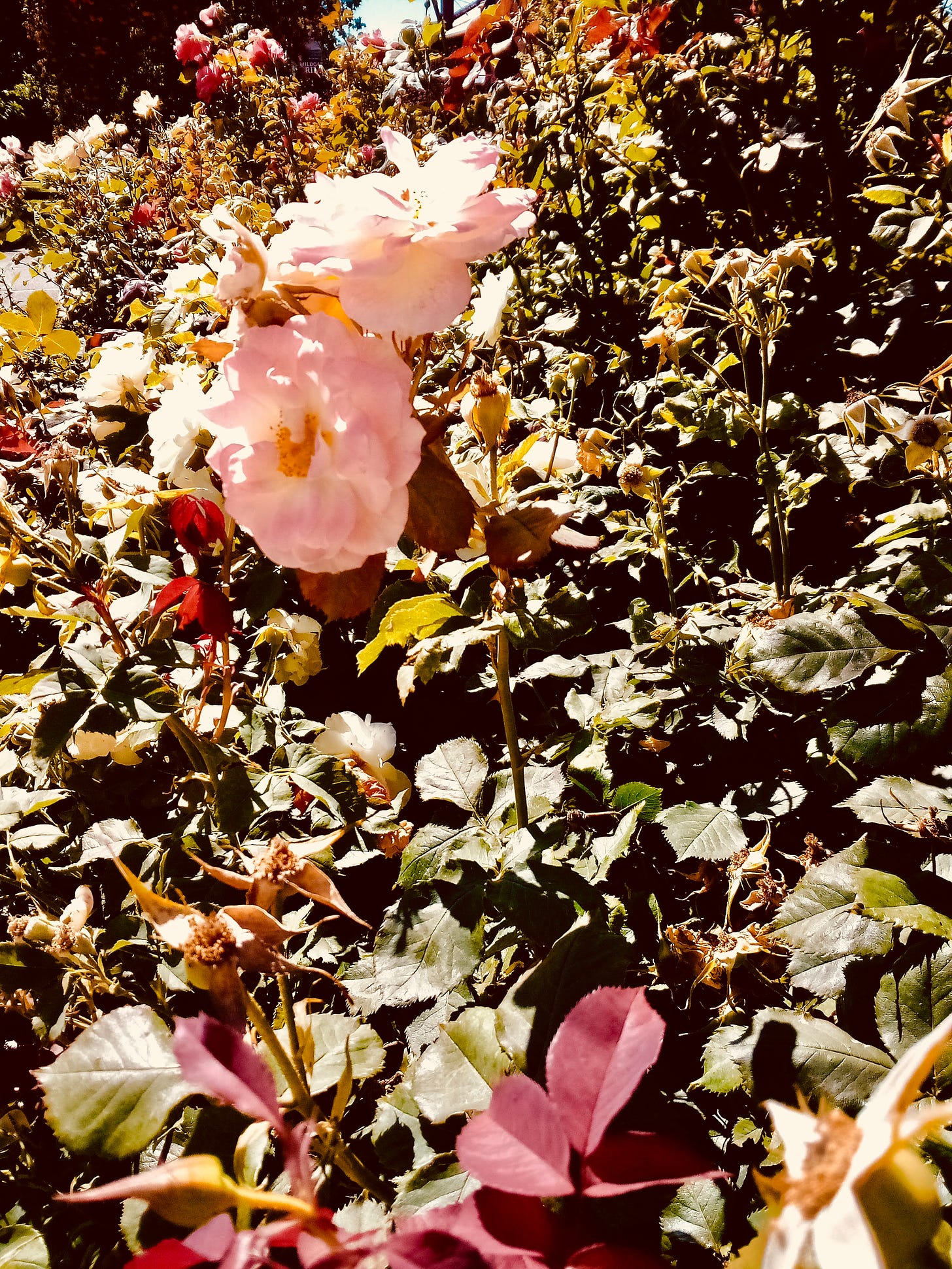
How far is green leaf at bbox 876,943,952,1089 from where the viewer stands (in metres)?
0.66

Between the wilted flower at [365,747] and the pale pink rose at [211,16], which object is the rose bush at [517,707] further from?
the pale pink rose at [211,16]

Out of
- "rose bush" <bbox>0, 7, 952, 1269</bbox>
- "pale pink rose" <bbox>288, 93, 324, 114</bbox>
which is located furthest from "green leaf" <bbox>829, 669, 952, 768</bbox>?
"pale pink rose" <bbox>288, 93, 324, 114</bbox>

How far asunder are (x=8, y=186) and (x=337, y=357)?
169 inches

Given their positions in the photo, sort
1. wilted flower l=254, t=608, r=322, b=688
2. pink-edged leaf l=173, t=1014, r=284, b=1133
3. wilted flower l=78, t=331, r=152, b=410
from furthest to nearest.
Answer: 1. wilted flower l=78, t=331, r=152, b=410
2. wilted flower l=254, t=608, r=322, b=688
3. pink-edged leaf l=173, t=1014, r=284, b=1133

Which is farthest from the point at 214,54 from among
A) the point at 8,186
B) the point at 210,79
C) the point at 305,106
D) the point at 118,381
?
the point at 118,381

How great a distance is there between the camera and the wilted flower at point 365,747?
1046 mm

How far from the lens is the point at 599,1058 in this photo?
40cm

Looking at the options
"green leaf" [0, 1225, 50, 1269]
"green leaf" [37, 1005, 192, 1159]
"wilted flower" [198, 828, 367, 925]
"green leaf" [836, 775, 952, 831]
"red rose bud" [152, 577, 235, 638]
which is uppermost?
"red rose bud" [152, 577, 235, 638]

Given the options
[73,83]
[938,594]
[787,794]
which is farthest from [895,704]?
[73,83]

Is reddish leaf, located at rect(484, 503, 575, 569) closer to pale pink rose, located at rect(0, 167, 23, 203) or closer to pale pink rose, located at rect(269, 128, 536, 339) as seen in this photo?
pale pink rose, located at rect(269, 128, 536, 339)

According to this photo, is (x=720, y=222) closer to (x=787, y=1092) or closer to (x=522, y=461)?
(x=522, y=461)

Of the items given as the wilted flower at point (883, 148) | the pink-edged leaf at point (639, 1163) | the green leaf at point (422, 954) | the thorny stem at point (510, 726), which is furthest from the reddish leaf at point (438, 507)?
the wilted flower at point (883, 148)

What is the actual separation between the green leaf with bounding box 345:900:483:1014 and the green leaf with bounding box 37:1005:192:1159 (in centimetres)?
27

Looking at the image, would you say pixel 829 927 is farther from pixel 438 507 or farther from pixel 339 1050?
pixel 438 507
